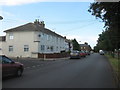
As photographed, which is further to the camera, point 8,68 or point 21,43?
point 21,43

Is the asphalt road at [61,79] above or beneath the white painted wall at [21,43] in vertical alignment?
beneath

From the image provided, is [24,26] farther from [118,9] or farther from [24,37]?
[118,9]

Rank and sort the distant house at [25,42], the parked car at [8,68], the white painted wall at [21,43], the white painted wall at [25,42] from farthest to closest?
the white painted wall at [21,43] → the distant house at [25,42] → the white painted wall at [25,42] → the parked car at [8,68]

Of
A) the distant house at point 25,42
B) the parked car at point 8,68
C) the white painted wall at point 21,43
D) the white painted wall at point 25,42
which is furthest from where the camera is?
the white painted wall at point 21,43

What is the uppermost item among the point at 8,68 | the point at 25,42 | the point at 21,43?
the point at 25,42

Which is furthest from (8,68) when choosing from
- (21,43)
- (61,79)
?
(21,43)

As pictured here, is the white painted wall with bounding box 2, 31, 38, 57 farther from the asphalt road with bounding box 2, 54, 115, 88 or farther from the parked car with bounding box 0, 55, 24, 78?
the parked car with bounding box 0, 55, 24, 78

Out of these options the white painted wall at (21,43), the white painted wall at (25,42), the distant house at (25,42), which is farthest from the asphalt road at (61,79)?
the white painted wall at (21,43)

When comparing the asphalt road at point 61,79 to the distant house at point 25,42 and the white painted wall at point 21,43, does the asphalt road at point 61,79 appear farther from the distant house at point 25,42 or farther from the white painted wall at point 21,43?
the white painted wall at point 21,43

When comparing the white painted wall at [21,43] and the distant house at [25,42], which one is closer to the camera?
the distant house at [25,42]

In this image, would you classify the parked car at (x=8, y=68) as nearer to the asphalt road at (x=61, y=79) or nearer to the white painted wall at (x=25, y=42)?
the asphalt road at (x=61, y=79)

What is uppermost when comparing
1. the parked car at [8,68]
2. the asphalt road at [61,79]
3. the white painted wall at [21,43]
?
the white painted wall at [21,43]

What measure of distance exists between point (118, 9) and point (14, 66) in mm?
7066

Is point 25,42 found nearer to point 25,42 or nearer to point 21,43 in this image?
point 25,42
